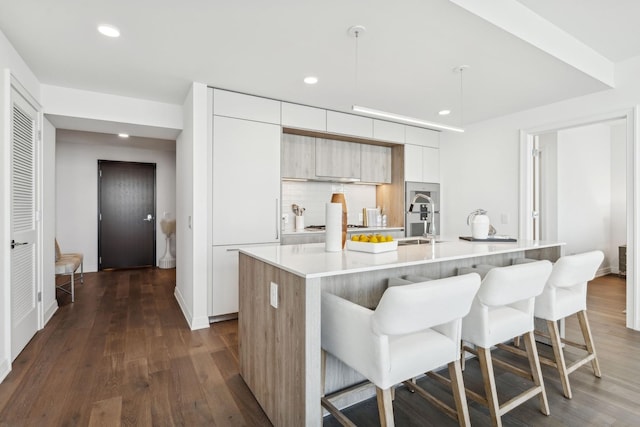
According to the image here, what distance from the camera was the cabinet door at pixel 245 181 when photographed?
3459 millimetres

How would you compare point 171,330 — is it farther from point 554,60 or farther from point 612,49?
point 612,49

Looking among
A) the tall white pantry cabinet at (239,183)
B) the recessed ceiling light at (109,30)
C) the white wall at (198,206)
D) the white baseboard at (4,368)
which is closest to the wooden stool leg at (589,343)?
the tall white pantry cabinet at (239,183)

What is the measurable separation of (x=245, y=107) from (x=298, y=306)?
8.95 ft

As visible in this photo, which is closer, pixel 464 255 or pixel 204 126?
pixel 464 255

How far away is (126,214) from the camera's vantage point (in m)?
6.23

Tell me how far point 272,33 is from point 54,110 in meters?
2.61

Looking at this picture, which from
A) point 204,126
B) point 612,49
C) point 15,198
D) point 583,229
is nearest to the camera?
point 15,198

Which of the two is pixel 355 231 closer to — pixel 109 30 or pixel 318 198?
pixel 318 198

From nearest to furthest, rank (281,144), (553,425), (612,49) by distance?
1. (553,425)
2. (612,49)
3. (281,144)

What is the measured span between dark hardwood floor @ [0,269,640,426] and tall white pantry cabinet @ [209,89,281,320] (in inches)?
22.6

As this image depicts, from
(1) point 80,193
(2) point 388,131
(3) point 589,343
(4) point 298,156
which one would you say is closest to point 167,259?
(1) point 80,193

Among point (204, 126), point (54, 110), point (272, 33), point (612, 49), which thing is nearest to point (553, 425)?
point (272, 33)

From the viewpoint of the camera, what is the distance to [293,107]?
12.9 ft

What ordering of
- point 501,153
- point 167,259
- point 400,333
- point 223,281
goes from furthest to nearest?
point 167,259 → point 501,153 → point 223,281 → point 400,333
